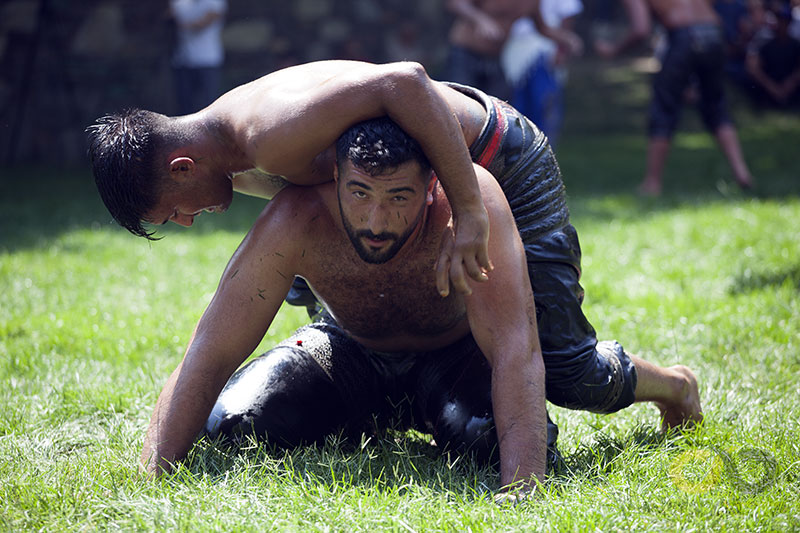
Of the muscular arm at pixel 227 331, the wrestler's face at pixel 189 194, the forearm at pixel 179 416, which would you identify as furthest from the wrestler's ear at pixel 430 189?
the forearm at pixel 179 416

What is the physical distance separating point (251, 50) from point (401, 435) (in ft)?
28.8

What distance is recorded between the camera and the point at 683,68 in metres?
6.89

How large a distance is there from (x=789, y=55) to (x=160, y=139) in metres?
10.7

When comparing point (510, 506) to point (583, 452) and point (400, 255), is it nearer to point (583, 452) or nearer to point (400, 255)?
point (583, 452)

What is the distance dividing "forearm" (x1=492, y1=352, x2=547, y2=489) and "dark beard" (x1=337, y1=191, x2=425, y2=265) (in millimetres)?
423

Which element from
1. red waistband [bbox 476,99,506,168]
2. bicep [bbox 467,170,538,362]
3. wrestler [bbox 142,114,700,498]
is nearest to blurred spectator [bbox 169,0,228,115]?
wrestler [bbox 142,114,700,498]

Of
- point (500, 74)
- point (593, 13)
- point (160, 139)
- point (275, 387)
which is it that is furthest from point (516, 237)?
point (593, 13)

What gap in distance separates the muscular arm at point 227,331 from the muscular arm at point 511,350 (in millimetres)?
581

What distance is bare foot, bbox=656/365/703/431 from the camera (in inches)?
110

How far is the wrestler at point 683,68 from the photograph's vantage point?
22.3 ft

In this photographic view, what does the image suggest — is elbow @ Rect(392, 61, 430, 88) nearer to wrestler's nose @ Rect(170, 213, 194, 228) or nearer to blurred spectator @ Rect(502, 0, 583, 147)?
wrestler's nose @ Rect(170, 213, 194, 228)

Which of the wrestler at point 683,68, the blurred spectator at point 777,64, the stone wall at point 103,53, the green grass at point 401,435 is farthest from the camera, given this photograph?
the blurred spectator at point 777,64

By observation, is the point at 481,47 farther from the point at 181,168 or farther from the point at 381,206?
the point at 381,206

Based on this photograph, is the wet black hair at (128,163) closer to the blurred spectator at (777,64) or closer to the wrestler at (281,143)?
the wrestler at (281,143)
